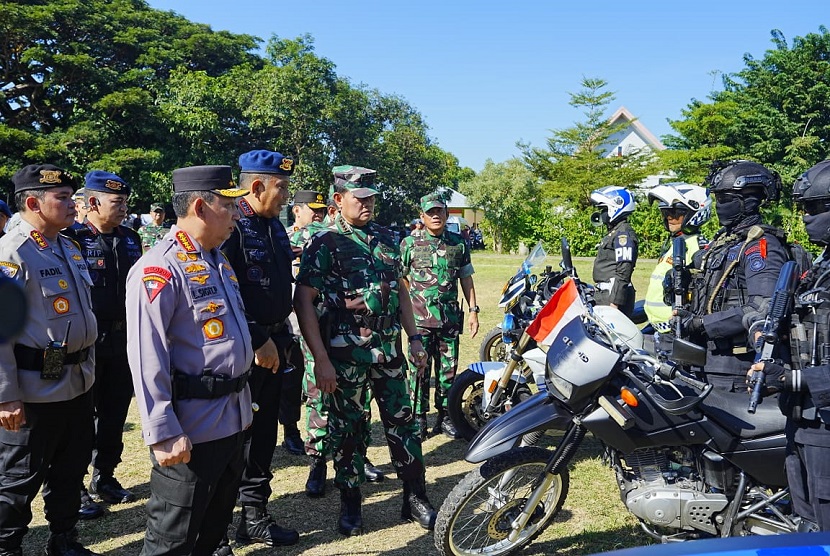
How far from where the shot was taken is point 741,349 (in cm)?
361

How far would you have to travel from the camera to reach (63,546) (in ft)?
11.2

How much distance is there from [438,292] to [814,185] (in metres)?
3.24

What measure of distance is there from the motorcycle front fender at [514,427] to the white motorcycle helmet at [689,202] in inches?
111

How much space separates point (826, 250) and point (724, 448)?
996 millimetres

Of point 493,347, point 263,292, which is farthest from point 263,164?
point 493,347

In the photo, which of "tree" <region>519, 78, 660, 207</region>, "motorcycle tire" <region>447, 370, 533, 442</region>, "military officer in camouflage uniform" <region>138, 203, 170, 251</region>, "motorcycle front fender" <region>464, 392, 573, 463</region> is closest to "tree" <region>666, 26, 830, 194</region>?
"tree" <region>519, 78, 660, 207</region>

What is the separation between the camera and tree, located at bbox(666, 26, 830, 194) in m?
27.9

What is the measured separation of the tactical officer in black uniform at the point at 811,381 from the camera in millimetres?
2553

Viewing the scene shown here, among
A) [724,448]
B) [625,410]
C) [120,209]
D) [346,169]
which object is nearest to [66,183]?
[120,209]

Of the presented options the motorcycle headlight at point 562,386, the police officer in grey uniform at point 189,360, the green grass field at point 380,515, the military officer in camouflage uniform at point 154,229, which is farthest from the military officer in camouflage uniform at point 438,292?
the military officer in camouflage uniform at point 154,229

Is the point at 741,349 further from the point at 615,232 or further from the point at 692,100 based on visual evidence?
the point at 692,100

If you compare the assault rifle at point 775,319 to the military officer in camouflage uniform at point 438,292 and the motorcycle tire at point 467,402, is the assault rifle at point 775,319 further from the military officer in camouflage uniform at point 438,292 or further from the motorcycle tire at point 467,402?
the military officer in camouflage uniform at point 438,292

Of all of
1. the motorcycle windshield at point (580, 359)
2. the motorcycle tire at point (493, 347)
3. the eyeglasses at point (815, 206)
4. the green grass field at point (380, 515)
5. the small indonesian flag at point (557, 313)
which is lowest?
the green grass field at point (380, 515)

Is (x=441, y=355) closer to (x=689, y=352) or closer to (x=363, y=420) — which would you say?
(x=363, y=420)
